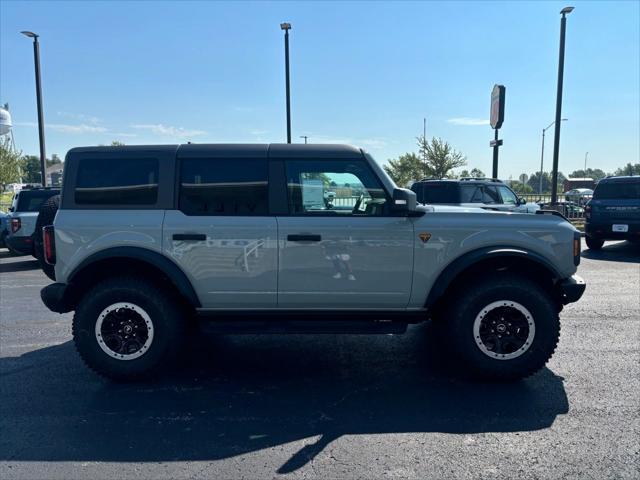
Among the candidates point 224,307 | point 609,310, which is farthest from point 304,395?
point 609,310

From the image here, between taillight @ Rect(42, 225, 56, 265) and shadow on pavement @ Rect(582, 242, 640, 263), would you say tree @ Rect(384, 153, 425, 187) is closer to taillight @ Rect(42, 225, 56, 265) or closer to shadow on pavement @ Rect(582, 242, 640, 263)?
shadow on pavement @ Rect(582, 242, 640, 263)

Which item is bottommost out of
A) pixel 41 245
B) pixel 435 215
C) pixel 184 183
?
pixel 41 245

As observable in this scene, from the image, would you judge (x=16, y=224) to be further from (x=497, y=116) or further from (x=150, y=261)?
(x=497, y=116)

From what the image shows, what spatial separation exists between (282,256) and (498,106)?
49.3 feet

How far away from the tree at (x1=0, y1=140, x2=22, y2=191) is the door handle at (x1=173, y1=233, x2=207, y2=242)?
4139cm

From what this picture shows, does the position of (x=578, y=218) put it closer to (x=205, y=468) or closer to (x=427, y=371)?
(x=427, y=371)

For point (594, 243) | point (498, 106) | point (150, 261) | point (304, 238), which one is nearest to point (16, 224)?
point (150, 261)

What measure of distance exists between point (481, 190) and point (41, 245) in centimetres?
990

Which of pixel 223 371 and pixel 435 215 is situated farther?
pixel 223 371

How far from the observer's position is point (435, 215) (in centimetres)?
414

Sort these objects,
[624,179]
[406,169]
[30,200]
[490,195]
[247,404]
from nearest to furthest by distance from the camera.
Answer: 1. [247,404]
2. [30,200]
3. [490,195]
4. [624,179]
5. [406,169]

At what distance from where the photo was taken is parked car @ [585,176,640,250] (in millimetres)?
11625

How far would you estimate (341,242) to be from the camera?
4.06 meters

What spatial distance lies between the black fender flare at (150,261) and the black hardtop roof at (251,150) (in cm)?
90
